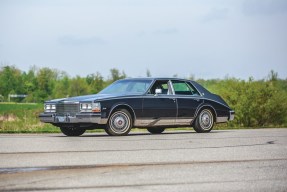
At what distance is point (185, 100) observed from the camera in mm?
19312

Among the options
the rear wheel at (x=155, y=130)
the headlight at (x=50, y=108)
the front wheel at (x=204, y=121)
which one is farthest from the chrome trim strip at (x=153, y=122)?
the headlight at (x=50, y=108)

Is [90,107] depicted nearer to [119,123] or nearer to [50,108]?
[119,123]

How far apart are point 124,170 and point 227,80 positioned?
2964cm

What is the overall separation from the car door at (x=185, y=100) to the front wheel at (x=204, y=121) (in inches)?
9.8

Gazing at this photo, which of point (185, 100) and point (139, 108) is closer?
point (139, 108)

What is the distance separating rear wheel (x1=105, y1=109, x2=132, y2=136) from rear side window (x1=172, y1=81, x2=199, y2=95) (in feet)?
6.88

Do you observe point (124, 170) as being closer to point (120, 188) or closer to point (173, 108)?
point (120, 188)

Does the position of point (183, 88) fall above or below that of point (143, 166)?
above

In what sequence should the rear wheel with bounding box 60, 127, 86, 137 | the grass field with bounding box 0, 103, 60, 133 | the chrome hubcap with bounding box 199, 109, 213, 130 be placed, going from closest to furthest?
the rear wheel with bounding box 60, 127, 86, 137 → the chrome hubcap with bounding box 199, 109, 213, 130 → the grass field with bounding box 0, 103, 60, 133

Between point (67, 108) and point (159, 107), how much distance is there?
2508 mm

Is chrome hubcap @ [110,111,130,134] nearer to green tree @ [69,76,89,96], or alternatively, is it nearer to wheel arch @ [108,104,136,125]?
wheel arch @ [108,104,136,125]

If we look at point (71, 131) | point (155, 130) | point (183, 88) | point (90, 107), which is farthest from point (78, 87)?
point (90, 107)

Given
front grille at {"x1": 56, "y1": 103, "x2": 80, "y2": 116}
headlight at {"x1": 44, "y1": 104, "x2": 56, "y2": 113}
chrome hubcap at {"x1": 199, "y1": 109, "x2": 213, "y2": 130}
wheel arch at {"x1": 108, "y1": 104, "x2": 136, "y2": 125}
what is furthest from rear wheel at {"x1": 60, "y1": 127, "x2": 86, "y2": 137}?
chrome hubcap at {"x1": 199, "y1": 109, "x2": 213, "y2": 130}

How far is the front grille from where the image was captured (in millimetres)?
17562
